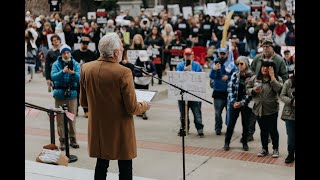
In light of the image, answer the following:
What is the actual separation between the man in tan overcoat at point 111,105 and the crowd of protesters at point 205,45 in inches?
70.8

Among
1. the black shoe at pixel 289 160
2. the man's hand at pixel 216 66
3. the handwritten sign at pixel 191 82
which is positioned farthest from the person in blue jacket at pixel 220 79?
the black shoe at pixel 289 160

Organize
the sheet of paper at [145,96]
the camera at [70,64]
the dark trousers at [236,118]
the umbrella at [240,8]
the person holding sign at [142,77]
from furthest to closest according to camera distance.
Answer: the umbrella at [240,8] < the person holding sign at [142,77] < the camera at [70,64] < the dark trousers at [236,118] < the sheet of paper at [145,96]

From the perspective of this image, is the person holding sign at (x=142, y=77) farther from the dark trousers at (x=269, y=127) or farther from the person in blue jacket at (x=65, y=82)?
the dark trousers at (x=269, y=127)

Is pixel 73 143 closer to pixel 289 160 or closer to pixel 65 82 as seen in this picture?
pixel 65 82

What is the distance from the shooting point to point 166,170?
287 inches

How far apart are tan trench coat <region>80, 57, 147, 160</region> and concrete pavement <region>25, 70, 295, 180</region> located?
4.91 ft

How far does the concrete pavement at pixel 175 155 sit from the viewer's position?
23.2 ft

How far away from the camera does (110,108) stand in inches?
189

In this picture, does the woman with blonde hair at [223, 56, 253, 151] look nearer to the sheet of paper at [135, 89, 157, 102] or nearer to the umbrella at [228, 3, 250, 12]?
the sheet of paper at [135, 89, 157, 102]

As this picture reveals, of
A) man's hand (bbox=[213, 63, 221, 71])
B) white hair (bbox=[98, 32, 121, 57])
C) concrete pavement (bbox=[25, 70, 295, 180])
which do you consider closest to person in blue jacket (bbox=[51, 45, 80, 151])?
concrete pavement (bbox=[25, 70, 295, 180])

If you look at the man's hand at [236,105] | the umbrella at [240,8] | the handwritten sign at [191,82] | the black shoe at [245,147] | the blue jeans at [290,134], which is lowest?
the black shoe at [245,147]

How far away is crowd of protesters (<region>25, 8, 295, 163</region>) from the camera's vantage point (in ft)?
25.8

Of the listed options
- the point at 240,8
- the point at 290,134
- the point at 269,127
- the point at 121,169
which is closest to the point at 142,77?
the point at 269,127
